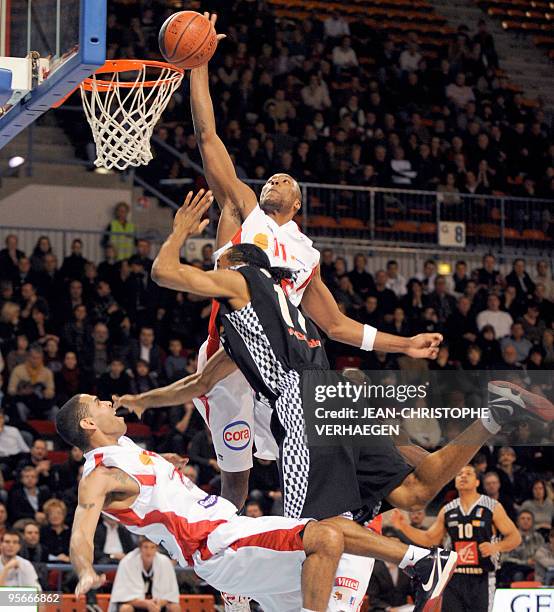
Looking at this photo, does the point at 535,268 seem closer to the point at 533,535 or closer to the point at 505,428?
the point at 533,535

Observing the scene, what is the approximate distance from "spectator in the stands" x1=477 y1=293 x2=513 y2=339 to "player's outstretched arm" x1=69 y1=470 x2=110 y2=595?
10914 mm

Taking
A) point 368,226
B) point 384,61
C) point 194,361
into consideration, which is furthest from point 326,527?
point 384,61

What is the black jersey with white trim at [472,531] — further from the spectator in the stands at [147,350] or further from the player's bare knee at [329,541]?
the player's bare knee at [329,541]

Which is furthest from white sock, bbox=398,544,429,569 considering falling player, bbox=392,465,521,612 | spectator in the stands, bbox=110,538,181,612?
spectator in the stands, bbox=110,538,181,612

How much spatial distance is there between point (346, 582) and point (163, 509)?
1.21 meters

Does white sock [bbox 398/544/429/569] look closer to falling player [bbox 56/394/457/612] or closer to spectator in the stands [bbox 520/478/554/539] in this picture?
falling player [bbox 56/394/457/612]

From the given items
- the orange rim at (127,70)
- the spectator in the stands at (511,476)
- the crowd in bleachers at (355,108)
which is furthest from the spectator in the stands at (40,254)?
the orange rim at (127,70)

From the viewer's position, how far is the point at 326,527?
6.43 m

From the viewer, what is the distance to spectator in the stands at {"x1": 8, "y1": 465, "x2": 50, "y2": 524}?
38.4ft

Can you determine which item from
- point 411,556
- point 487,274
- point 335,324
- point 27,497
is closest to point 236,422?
point 335,324

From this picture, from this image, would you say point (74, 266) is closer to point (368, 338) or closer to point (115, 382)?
point (115, 382)

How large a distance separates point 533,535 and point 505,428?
5.72 metres

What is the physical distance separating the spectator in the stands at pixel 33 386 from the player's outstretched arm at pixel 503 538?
507cm

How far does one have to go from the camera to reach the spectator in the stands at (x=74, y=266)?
14.6m
